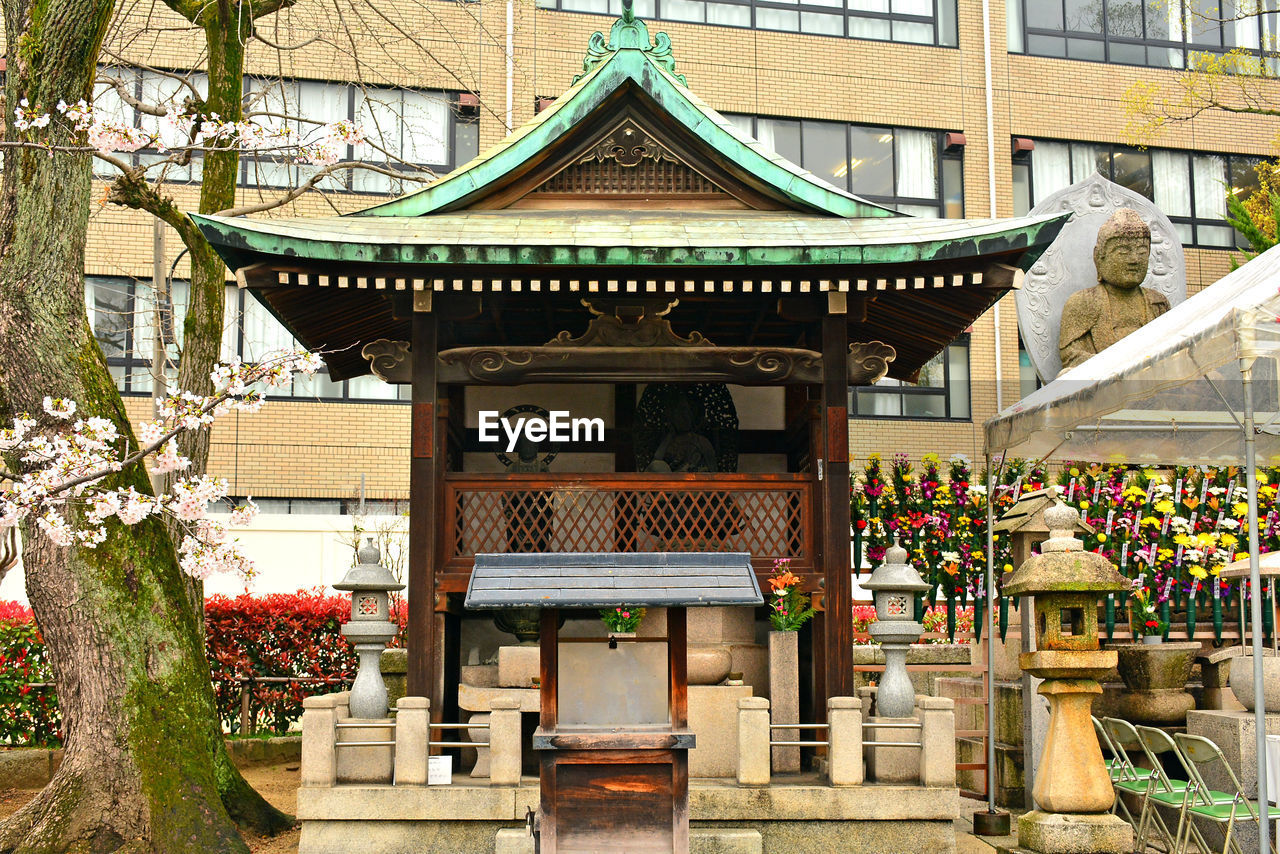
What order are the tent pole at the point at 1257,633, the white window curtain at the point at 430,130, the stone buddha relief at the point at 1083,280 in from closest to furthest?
the tent pole at the point at 1257,633, the stone buddha relief at the point at 1083,280, the white window curtain at the point at 430,130

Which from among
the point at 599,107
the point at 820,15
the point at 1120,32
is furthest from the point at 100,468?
the point at 1120,32

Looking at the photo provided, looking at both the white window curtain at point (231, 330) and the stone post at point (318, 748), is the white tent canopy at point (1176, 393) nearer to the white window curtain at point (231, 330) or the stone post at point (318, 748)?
the stone post at point (318, 748)

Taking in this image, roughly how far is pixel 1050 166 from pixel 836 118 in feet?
15.5

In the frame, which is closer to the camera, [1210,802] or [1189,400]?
[1210,802]

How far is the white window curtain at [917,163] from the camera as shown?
24656mm

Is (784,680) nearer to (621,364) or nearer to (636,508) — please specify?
(636,508)

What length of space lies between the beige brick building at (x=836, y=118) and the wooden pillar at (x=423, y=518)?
11.7 metres

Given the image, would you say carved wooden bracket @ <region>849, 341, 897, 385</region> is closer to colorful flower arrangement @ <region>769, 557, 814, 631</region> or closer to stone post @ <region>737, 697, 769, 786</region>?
colorful flower arrangement @ <region>769, 557, 814, 631</region>

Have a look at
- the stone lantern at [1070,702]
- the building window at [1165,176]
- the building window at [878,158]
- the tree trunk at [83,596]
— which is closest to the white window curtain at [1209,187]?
the building window at [1165,176]

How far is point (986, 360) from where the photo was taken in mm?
24422

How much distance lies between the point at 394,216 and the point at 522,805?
5.36 meters

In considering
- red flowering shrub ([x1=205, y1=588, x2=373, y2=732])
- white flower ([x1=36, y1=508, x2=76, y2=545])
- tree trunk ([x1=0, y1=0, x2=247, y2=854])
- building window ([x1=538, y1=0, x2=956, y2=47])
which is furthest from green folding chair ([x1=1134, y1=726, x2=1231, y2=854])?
building window ([x1=538, y1=0, x2=956, y2=47])

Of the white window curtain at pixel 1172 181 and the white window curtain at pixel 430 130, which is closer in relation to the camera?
the white window curtain at pixel 430 130

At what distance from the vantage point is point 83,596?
A: 31.4 ft
